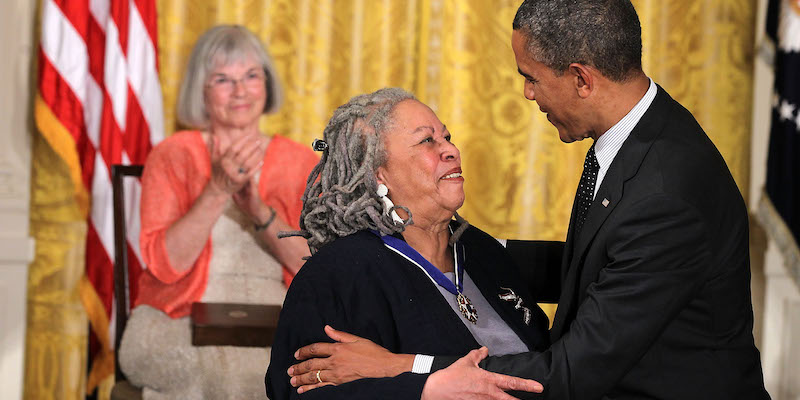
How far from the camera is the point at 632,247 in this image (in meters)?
1.78

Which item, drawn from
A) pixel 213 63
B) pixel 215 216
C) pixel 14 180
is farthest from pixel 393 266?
pixel 14 180

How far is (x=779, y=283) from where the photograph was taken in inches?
168

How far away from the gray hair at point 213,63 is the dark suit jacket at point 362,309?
1.55 metres

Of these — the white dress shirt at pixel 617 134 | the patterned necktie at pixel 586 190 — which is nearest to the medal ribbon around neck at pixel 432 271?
the patterned necktie at pixel 586 190

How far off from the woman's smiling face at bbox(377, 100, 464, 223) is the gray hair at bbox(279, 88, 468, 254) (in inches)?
1.1

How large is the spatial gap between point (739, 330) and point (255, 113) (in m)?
2.14

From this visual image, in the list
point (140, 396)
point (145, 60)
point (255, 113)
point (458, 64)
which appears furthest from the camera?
point (458, 64)

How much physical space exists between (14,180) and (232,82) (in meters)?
1.18

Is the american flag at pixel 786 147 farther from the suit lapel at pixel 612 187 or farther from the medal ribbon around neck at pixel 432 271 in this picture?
the medal ribbon around neck at pixel 432 271

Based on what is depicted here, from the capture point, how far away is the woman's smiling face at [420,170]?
→ 2.19 metres

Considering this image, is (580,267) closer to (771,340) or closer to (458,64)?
(458,64)

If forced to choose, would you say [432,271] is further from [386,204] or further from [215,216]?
[215,216]

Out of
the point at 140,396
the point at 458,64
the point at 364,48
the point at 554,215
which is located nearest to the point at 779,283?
the point at 554,215

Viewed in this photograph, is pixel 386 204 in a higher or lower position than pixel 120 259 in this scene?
higher
